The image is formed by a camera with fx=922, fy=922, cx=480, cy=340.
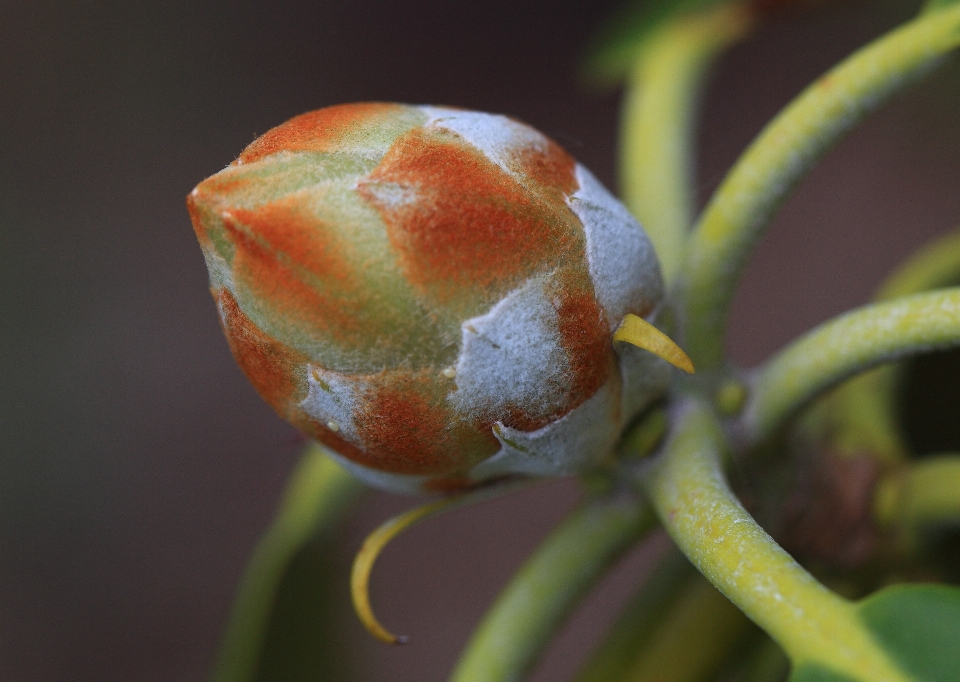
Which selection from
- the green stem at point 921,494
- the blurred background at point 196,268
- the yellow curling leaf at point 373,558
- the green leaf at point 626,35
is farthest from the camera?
the blurred background at point 196,268

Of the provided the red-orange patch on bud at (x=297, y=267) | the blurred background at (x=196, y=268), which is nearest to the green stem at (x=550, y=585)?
the red-orange patch on bud at (x=297, y=267)

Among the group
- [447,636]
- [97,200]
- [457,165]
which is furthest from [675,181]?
[97,200]

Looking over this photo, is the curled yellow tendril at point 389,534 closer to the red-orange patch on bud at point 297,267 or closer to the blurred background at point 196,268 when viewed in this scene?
the red-orange patch on bud at point 297,267

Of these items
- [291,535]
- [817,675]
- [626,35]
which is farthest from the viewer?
[626,35]

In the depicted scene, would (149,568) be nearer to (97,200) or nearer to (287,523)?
(97,200)

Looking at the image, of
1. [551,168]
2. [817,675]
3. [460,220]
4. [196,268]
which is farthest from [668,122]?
[196,268]

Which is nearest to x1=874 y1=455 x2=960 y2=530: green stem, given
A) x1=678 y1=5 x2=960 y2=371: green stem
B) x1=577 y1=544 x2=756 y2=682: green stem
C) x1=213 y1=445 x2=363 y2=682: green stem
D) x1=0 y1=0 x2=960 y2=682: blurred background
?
x1=577 y1=544 x2=756 y2=682: green stem

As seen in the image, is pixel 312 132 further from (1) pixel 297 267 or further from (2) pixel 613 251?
(2) pixel 613 251
